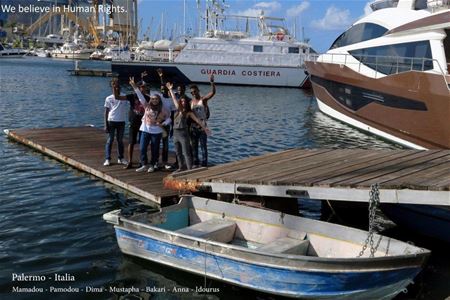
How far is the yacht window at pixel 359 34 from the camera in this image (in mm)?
→ 19222

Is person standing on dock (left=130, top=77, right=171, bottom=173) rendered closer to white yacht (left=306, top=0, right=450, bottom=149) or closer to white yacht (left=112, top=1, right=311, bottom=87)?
white yacht (left=306, top=0, right=450, bottom=149)

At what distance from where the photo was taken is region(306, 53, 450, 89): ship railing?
14.8 metres

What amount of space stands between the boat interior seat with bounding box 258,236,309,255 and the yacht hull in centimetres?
918

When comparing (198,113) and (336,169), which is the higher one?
(198,113)

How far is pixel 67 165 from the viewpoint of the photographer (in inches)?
469

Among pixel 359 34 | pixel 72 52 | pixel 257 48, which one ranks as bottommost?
pixel 359 34

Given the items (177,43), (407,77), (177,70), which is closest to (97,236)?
(407,77)

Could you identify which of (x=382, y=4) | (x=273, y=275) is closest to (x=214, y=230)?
(x=273, y=275)

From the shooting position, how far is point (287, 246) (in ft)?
20.2

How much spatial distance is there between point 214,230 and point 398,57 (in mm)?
12189

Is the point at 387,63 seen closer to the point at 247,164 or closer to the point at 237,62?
the point at 247,164

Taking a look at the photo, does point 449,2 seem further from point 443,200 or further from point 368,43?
point 443,200

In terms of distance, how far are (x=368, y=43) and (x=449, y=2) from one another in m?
3.15

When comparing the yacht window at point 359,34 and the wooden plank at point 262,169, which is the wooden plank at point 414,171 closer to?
the wooden plank at point 262,169
